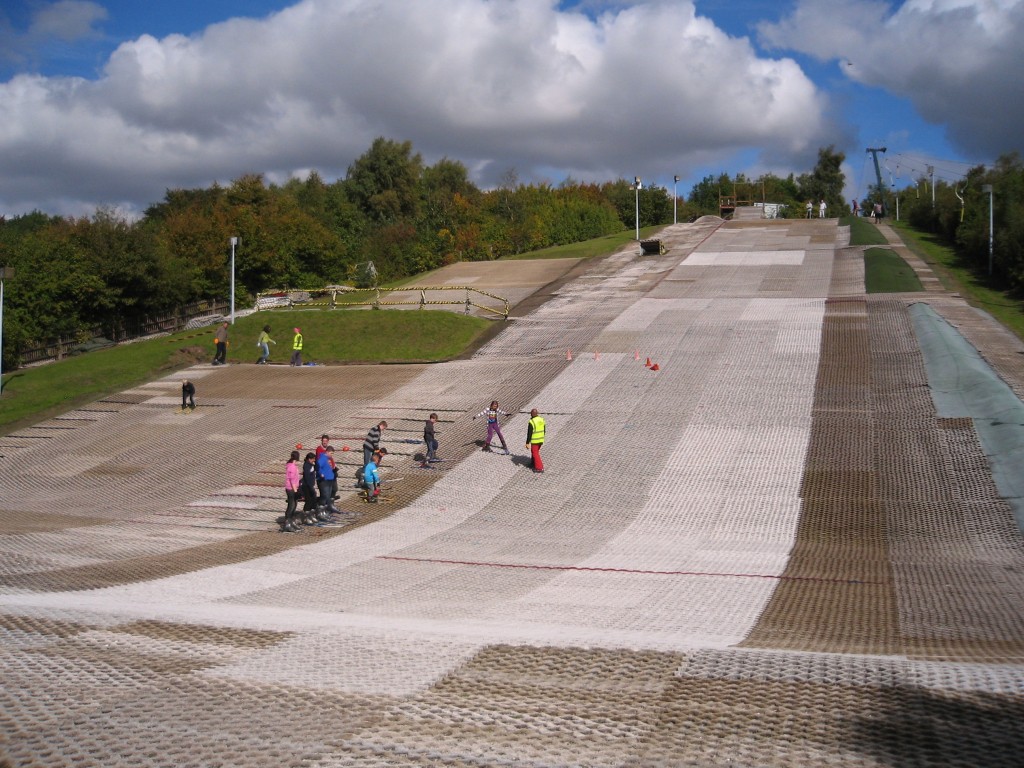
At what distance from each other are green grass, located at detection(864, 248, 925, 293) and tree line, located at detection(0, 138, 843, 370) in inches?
1290

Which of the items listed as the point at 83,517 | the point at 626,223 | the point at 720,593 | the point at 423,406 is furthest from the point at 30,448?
the point at 626,223

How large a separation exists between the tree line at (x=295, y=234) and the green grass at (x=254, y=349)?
5.85 metres

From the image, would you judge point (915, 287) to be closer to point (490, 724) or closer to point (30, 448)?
point (30, 448)

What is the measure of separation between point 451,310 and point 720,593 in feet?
94.9

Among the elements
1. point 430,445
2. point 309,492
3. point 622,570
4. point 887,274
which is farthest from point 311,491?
point 887,274

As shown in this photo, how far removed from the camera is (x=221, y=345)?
1244 inches

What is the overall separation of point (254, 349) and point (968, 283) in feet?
106

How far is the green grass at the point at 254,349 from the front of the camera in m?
28.7

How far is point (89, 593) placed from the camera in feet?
34.7

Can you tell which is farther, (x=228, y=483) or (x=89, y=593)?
(x=228, y=483)

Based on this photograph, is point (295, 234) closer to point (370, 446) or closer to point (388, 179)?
point (370, 446)

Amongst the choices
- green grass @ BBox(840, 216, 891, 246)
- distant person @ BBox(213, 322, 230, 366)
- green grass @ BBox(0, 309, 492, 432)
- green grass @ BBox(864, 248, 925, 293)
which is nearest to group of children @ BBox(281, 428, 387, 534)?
green grass @ BBox(0, 309, 492, 432)

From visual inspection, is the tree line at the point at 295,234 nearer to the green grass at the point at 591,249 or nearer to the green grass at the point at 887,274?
the green grass at the point at 591,249

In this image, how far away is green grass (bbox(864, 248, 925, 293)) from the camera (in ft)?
123
